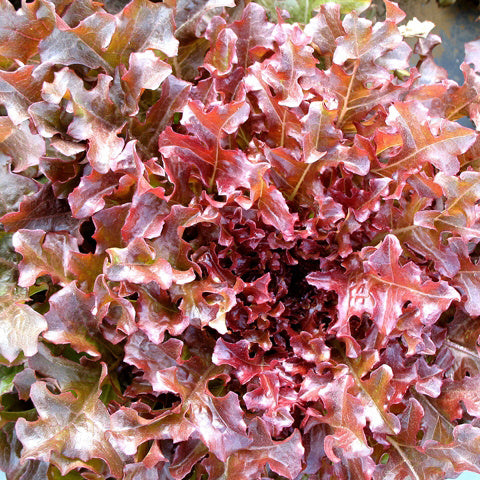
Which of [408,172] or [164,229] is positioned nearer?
[164,229]

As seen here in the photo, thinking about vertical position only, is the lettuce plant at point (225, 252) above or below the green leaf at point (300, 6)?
below

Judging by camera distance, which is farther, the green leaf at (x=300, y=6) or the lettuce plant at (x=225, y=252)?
the green leaf at (x=300, y=6)

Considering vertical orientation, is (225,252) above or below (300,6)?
below

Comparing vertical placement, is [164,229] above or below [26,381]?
above

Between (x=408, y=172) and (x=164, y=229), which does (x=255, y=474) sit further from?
(x=408, y=172)

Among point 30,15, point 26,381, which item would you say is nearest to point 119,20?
point 30,15

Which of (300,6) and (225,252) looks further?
(300,6)

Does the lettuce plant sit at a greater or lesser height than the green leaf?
lesser

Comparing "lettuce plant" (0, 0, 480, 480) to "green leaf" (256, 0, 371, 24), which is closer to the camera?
"lettuce plant" (0, 0, 480, 480)
